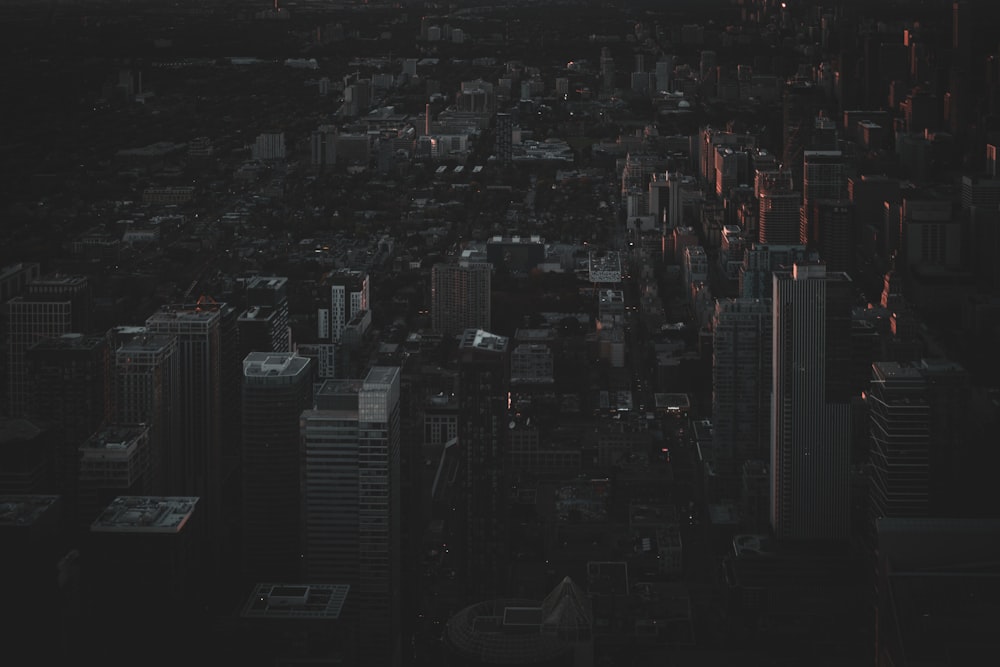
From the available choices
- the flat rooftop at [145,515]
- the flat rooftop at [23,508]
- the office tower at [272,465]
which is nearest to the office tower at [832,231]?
the office tower at [272,465]

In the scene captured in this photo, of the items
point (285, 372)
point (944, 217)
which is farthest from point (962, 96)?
point (285, 372)

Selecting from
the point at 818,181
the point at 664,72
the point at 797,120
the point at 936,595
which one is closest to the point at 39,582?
the point at 936,595

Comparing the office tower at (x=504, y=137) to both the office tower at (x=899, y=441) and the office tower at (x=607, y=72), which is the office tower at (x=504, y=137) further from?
the office tower at (x=899, y=441)

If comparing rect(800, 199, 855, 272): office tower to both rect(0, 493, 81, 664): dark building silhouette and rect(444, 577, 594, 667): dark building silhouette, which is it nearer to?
rect(444, 577, 594, 667): dark building silhouette

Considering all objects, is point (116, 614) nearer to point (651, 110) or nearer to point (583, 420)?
point (583, 420)

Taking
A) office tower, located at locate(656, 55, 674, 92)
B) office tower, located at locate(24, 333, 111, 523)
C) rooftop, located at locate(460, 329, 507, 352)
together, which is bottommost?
office tower, located at locate(24, 333, 111, 523)

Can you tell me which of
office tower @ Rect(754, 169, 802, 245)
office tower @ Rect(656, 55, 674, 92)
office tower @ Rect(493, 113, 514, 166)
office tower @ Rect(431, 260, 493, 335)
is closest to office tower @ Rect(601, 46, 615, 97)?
office tower @ Rect(656, 55, 674, 92)
